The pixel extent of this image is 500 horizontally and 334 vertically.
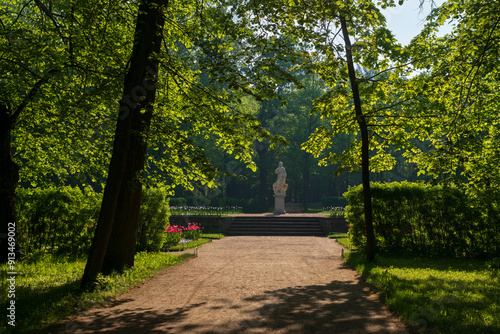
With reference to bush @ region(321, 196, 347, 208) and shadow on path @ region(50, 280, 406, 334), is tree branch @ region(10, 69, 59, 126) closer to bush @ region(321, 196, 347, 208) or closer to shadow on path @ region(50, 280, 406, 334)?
shadow on path @ region(50, 280, 406, 334)

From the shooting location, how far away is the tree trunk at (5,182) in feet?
30.7

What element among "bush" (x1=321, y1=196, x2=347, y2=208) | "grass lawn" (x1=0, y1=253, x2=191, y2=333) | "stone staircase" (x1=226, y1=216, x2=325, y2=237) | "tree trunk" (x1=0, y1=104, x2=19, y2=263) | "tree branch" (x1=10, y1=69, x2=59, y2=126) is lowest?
"stone staircase" (x1=226, y1=216, x2=325, y2=237)

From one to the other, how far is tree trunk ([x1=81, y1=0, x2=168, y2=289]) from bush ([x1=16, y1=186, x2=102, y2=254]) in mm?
3525

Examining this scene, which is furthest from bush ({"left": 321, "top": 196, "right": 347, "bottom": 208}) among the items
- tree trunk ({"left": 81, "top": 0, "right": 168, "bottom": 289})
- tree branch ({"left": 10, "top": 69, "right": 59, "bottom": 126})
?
tree branch ({"left": 10, "top": 69, "right": 59, "bottom": 126})

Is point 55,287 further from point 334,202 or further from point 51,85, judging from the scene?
point 334,202

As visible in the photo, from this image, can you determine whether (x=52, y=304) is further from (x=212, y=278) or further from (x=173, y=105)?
(x=173, y=105)

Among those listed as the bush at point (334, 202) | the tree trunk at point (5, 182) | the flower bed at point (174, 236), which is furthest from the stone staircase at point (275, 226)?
the bush at point (334, 202)

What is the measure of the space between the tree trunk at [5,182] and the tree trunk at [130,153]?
334 centimetres

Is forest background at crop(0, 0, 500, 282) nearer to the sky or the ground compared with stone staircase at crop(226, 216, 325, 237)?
nearer to the sky

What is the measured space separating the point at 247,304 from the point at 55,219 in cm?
741

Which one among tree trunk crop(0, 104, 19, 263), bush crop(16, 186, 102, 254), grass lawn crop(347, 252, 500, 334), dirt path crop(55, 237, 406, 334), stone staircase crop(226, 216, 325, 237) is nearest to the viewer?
grass lawn crop(347, 252, 500, 334)

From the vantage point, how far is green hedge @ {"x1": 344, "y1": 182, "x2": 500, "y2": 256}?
1098cm

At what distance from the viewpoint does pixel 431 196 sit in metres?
11.5

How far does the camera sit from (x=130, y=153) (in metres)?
8.02
